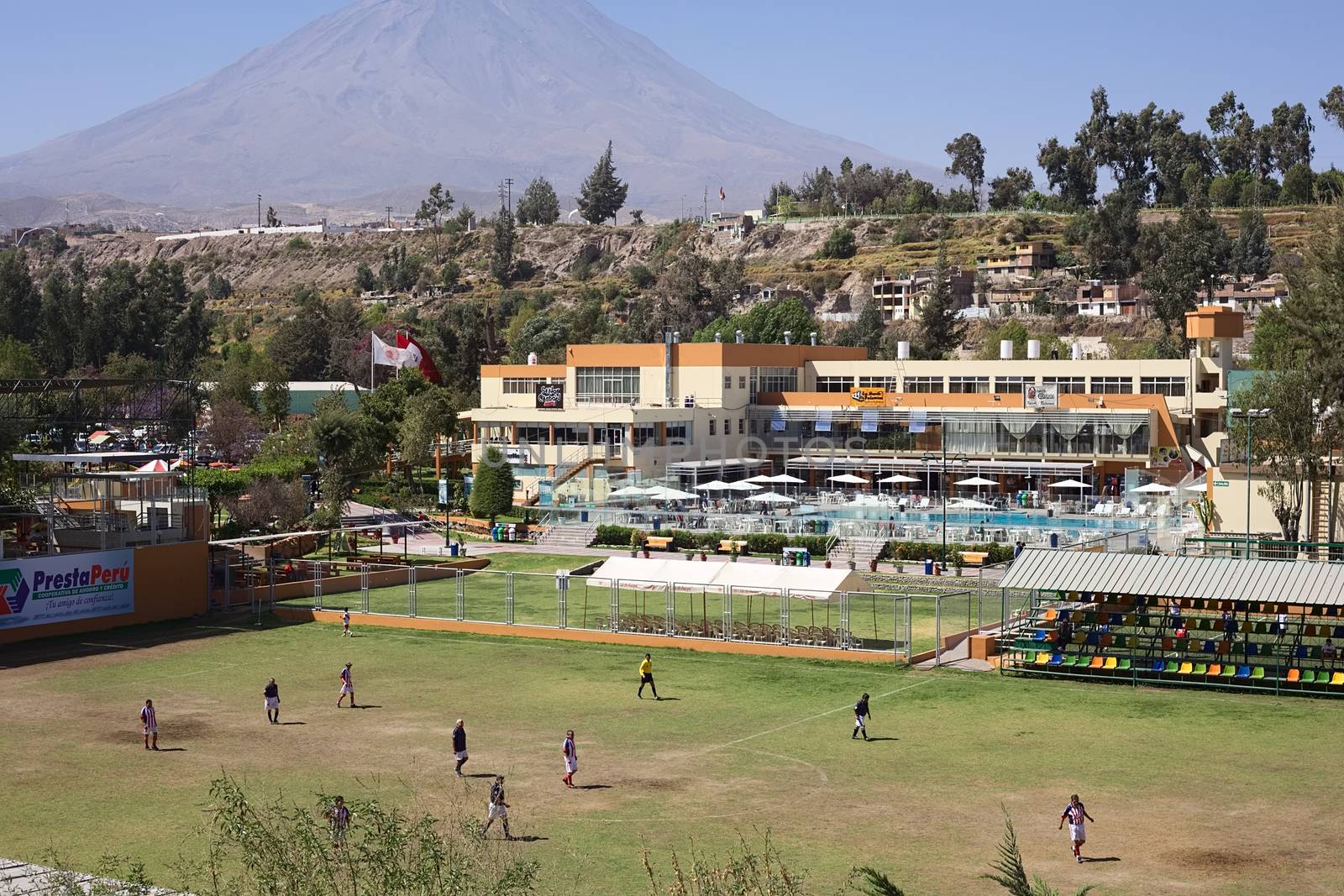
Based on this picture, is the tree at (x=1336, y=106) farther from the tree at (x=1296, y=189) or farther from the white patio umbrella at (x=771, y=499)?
the white patio umbrella at (x=771, y=499)

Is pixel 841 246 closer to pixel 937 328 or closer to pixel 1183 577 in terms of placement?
pixel 937 328

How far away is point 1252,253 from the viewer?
160625mm

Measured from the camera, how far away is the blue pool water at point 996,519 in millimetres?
61781

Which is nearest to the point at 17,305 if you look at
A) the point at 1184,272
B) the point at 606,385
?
the point at 606,385

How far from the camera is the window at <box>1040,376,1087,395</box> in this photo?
83.0 m

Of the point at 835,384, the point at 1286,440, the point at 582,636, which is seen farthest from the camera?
the point at 835,384

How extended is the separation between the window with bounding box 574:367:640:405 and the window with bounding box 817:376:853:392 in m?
12.0

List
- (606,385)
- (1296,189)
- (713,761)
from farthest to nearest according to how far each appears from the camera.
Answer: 1. (1296,189)
2. (606,385)
3. (713,761)

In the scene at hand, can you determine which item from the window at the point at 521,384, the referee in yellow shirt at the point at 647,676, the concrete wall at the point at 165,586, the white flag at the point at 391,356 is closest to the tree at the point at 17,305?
the white flag at the point at 391,356

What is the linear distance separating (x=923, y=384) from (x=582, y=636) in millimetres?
46513

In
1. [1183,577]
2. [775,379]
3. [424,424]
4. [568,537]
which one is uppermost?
[775,379]

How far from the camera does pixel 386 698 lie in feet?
Result: 122

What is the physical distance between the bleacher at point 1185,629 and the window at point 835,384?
159 ft

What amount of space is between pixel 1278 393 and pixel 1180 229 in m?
79.9
